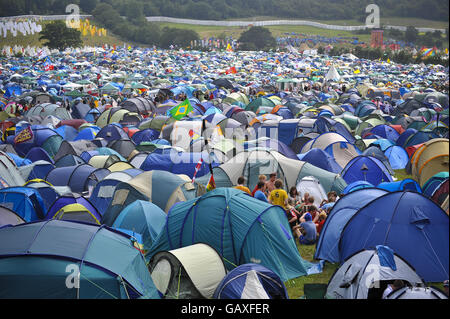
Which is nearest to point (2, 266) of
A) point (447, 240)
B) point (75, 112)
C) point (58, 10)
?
point (447, 240)

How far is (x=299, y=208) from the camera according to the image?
10.9 m

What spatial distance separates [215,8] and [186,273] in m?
135

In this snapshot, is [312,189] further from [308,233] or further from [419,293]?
[419,293]

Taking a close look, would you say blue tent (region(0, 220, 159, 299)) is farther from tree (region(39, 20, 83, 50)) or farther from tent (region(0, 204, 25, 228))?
tree (region(39, 20, 83, 50))

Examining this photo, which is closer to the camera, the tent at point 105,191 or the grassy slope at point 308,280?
the grassy slope at point 308,280

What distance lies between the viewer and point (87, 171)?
1384cm

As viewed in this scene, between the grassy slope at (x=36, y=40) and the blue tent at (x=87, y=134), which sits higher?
the grassy slope at (x=36, y=40)

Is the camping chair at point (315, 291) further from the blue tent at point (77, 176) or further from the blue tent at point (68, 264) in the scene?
the blue tent at point (77, 176)

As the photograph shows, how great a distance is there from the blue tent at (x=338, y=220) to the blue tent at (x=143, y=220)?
119 inches

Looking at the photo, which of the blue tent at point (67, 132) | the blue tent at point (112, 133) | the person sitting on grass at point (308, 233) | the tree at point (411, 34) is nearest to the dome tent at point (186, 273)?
the person sitting on grass at point (308, 233)

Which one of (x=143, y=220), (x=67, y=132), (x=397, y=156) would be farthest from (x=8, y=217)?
(x=397, y=156)

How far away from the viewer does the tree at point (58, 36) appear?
263 feet

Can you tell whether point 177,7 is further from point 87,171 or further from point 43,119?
point 87,171

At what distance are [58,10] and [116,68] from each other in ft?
229
